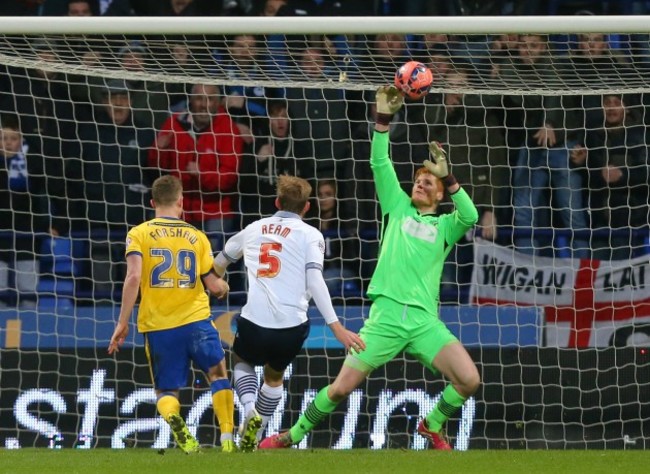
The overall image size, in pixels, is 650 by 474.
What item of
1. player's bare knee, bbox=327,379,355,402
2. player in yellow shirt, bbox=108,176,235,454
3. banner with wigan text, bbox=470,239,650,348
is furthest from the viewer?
banner with wigan text, bbox=470,239,650,348

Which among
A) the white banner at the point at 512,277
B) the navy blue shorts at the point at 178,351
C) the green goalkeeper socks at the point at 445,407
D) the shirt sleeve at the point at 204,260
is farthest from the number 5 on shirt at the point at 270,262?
the white banner at the point at 512,277

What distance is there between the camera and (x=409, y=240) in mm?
8078

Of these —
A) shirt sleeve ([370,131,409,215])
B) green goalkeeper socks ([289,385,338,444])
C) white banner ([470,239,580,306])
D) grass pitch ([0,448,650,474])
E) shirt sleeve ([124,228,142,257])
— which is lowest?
grass pitch ([0,448,650,474])

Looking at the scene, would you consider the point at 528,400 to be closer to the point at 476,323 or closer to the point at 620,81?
the point at 476,323

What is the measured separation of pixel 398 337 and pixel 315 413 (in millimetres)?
670

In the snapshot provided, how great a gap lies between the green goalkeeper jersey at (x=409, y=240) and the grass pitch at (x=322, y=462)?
99 centimetres

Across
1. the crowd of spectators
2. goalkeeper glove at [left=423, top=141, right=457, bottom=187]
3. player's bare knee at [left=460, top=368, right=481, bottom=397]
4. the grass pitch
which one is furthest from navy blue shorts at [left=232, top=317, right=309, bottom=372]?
the crowd of spectators

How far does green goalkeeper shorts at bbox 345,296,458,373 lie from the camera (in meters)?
7.85

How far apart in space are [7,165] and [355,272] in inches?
119

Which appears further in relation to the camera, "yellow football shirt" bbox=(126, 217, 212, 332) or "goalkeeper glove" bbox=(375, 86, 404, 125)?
"goalkeeper glove" bbox=(375, 86, 404, 125)

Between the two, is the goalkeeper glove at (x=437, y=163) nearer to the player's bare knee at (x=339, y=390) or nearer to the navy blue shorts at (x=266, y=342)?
the navy blue shorts at (x=266, y=342)

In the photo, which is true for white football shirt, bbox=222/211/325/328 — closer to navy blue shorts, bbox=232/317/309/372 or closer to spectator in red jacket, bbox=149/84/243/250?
navy blue shorts, bbox=232/317/309/372

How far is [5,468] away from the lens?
6.46 meters

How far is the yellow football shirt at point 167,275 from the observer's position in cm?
742
